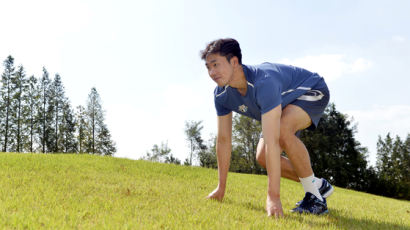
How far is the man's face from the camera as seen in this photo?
3.76 meters

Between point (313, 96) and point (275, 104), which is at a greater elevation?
point (313, 96)

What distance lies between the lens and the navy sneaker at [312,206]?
4.00 m

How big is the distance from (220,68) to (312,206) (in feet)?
7.09

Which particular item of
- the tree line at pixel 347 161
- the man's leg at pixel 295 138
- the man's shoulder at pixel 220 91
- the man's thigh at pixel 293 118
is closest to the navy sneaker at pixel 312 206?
the man's leg at pixel 295 138

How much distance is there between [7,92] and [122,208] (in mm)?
40587

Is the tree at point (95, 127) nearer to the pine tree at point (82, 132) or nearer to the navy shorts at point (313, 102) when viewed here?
the pine tree at point (82, 132)

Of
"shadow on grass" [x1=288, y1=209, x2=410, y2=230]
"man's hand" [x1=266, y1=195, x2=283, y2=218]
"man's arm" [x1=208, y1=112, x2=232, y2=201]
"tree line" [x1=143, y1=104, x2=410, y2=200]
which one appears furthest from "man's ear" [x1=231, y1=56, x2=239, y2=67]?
"tree line" [x1=143, y1=104, x2=410, y2=200]

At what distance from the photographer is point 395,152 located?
147ft

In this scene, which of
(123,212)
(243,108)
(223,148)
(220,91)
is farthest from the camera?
(223,148)

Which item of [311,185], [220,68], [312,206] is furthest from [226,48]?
[312,206]

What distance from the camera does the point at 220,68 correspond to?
3764 mm

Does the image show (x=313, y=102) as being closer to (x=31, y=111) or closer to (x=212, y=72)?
(x=212, y=72)

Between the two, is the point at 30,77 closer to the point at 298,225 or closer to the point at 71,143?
the point at 71,143

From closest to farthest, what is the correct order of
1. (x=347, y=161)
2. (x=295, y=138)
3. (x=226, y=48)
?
(x=226, y=48) < (x=295, y=138) < (x=347, y=161)
